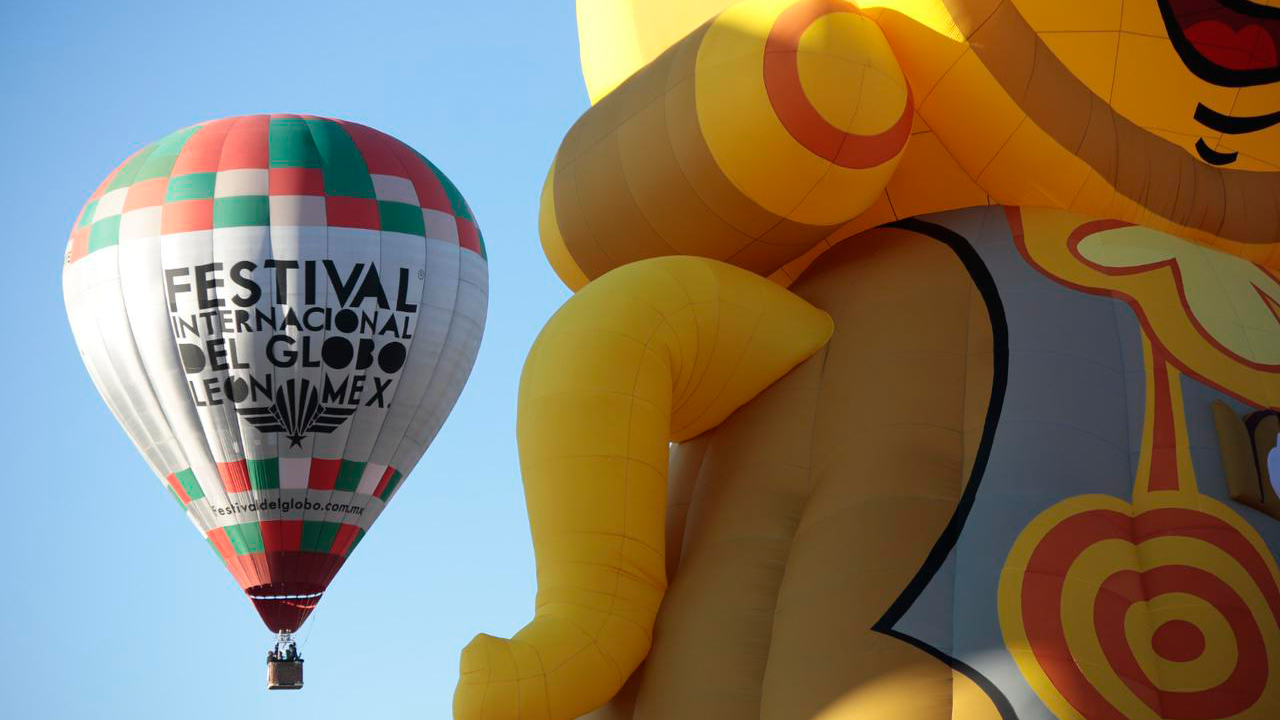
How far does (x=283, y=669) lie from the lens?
18.1 m

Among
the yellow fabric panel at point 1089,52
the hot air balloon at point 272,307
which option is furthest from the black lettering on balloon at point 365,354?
the yellow fabric panel at point 1089,52

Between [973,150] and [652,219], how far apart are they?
2.95 feet

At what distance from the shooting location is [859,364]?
13.8 feet

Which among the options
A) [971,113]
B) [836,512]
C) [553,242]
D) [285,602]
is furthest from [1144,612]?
[285,602]

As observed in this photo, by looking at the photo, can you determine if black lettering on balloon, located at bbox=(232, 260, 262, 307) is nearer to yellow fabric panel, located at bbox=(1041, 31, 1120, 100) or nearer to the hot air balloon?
the hot air balloon

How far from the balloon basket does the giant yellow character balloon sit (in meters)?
14.2

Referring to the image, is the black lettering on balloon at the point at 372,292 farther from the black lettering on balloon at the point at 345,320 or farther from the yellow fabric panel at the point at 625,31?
the yellow fabric panel at the point at 625,31

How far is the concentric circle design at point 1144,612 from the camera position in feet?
11.5

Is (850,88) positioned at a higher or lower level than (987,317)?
higher

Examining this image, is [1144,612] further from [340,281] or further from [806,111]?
[340,281]

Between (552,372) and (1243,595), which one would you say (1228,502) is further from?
(552,372)

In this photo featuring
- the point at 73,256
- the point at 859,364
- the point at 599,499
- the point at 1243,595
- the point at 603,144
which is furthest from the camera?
the point at 73,256

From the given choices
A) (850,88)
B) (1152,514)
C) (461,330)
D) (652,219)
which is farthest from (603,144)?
(461,330)

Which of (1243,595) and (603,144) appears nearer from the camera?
(1243,595)
